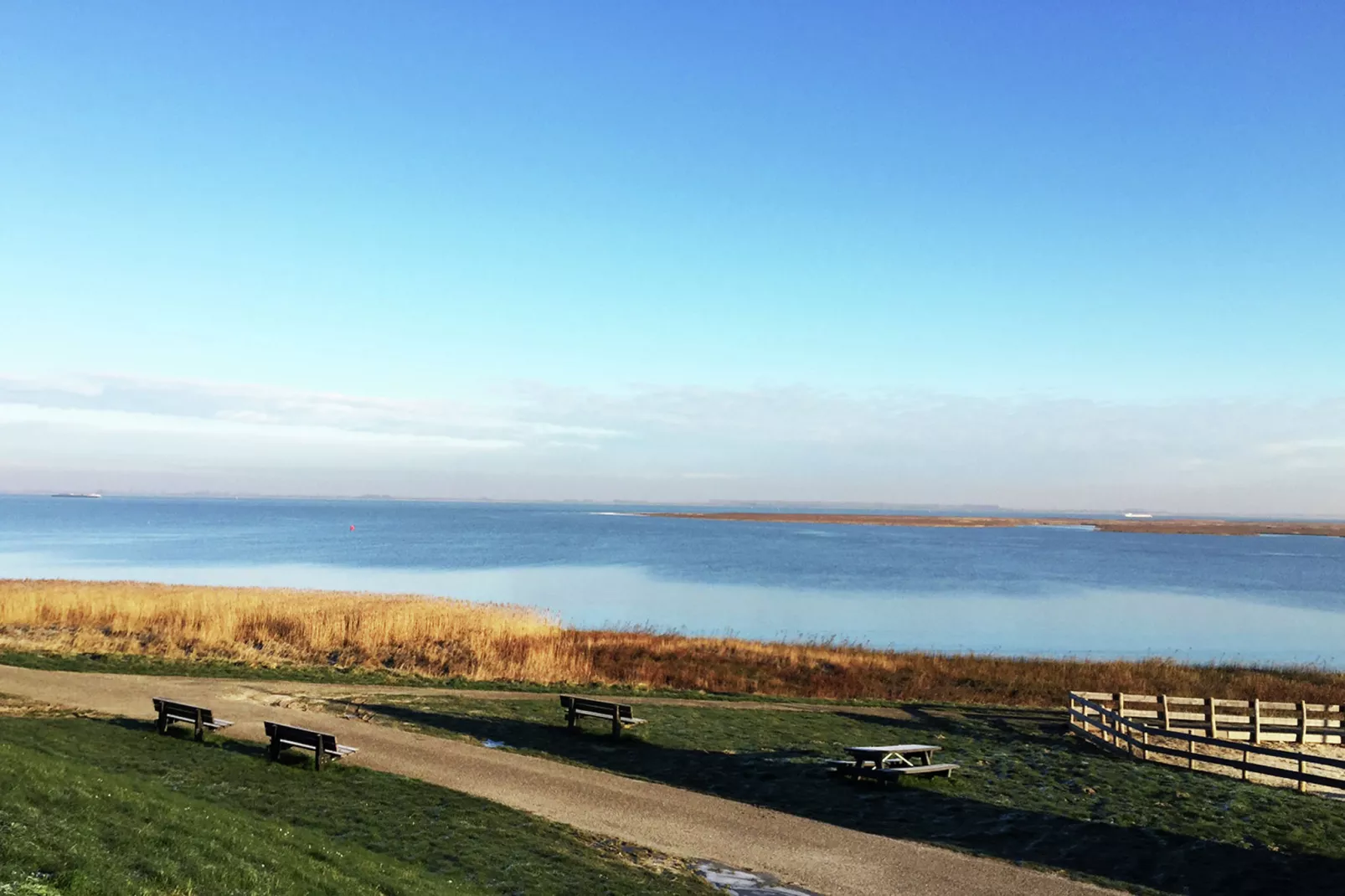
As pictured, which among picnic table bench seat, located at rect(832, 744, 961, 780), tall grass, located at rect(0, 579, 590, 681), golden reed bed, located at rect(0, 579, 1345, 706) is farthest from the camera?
golden reed bed, located at rect(0, 579, 1345, 706)

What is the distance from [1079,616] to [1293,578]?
47.6 m

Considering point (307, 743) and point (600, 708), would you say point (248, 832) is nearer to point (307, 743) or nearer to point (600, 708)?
point (307, 743)

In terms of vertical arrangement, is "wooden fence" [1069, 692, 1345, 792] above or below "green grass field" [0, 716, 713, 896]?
below

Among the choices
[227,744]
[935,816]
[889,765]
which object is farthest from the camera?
[889,765]

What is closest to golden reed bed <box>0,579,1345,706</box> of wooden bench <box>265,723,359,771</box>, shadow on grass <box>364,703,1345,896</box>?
shadow on grass <box>364,703,1345,896</box>

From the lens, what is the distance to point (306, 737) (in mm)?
16359

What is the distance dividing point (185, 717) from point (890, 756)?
14.0 meters

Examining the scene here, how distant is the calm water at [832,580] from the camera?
5241cm

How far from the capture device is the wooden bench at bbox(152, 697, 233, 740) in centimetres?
1758

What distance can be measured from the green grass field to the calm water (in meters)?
35.3

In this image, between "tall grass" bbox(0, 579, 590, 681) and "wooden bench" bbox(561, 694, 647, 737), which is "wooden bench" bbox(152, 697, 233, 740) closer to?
"wooden bench" bbox(561, 694, 647, 737)

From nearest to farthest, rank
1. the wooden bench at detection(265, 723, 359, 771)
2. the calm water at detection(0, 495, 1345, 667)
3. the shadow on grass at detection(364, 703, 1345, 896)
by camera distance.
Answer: the shadow on grass at detection(364, 703, 1345, 896)
the wooden bench at detection(265, 723, 359, 771)
the calm water at detection(0, 495, 1345, 667)

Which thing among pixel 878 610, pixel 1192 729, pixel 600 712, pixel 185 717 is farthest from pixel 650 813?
pixel 878 610

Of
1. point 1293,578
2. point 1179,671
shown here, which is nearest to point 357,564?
point 1179,671
